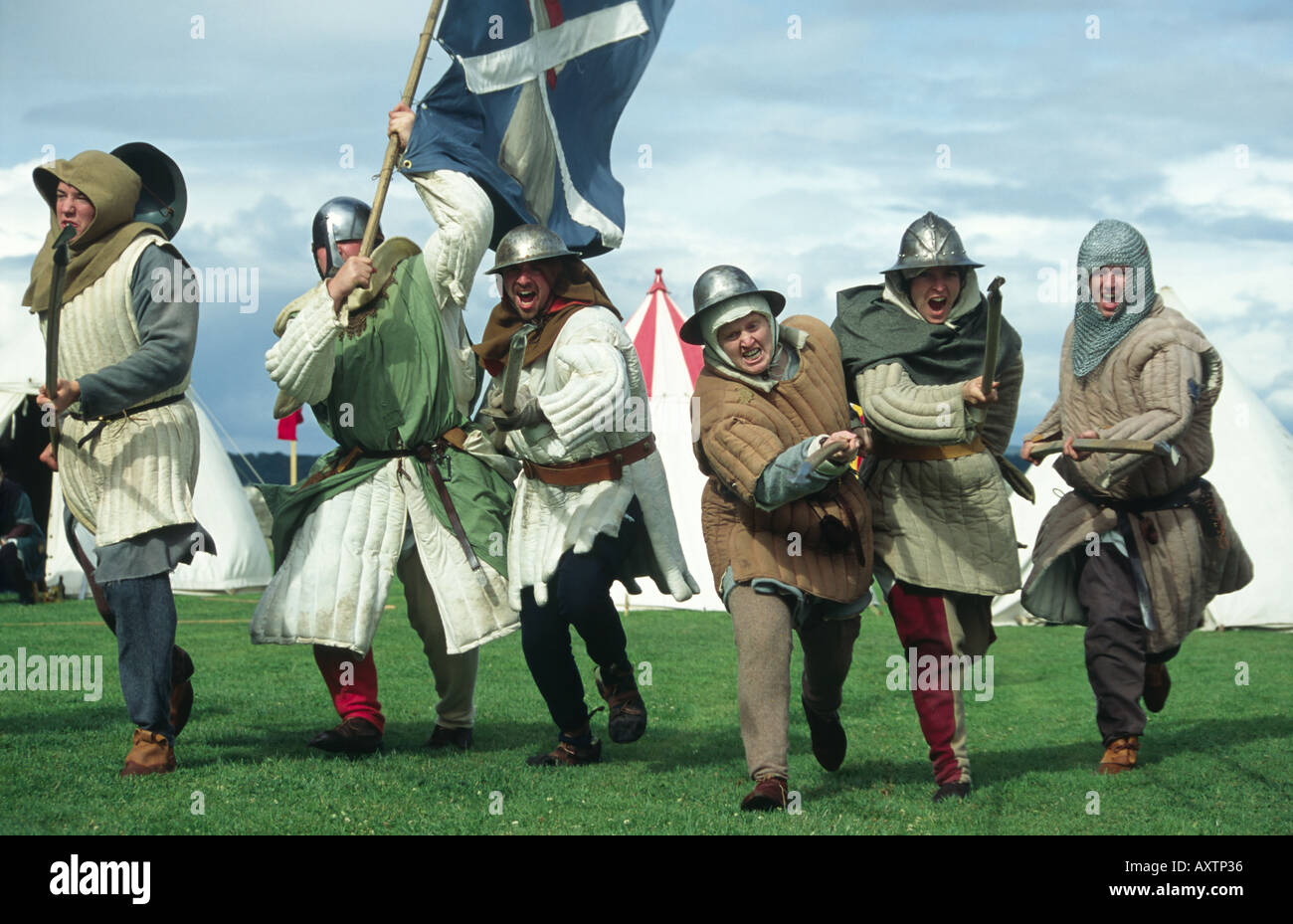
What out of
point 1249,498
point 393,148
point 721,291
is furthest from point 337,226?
point 1249,498

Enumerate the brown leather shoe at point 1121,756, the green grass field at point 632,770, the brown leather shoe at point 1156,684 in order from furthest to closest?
the brown leather shoe at point 1156,684 → the brown leather shoe at point 1121,756 → the green grass field at point 632,770

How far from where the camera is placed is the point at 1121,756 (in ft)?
17.8

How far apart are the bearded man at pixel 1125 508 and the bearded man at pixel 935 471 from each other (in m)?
0.52

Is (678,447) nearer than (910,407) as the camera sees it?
No

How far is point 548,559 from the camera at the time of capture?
523cm

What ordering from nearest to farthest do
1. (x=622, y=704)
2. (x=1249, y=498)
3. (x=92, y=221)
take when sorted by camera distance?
1. (x=92, y=221)
2. (x=622, y=704)
3. (x=1249, y=498)

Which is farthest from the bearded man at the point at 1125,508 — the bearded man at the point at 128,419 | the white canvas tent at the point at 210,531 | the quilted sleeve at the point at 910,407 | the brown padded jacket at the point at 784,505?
the white canvas tent at the point at 210,531

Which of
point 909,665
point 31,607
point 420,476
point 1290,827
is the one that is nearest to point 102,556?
point 420,476

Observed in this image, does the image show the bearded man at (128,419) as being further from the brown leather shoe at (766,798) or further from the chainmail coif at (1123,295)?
the chainmail coif at (1123,295)

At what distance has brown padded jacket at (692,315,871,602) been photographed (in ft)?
15.2

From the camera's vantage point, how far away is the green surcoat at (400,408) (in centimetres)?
543

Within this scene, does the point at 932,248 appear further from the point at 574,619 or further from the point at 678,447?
the point at 678,447

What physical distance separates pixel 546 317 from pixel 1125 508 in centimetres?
240
